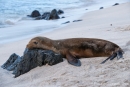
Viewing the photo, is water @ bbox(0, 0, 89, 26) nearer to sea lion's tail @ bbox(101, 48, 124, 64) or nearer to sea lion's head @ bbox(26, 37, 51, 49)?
sea lion's head @ bbox(26, 37, 51, 49)

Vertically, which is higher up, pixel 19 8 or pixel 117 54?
pixel 19 8

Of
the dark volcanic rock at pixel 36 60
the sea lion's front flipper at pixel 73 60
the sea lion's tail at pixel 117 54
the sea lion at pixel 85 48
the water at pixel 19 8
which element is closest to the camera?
the sea lion's front flipper at pixel 73 60

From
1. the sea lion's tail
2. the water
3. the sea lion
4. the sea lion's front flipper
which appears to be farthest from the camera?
the water

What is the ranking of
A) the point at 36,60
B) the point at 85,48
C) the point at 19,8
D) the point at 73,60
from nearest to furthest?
the point at 73,60
the point at 36,60
the point at 85,48
the point at 19,8

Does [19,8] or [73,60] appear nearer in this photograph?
[73,60]

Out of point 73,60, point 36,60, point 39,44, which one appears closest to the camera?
point 73,60

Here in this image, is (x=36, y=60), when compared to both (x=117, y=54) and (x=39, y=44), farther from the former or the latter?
(x=117, y=54)

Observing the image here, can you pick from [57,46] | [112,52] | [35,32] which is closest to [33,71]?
[57,46]

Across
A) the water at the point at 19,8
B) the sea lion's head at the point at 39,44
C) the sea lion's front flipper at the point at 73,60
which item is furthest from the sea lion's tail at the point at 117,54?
the water at the point at 19,8

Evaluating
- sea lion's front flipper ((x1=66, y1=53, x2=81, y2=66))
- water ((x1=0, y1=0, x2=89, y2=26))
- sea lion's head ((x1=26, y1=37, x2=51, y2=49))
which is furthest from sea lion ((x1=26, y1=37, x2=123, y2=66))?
water ((x1=0, y1=0, x2=89, y2=26))

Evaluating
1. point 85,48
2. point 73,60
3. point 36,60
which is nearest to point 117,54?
point 85,48

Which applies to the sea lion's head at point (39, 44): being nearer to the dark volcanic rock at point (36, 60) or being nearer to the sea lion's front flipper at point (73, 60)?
the dark volcanic rock at point (36, 60)

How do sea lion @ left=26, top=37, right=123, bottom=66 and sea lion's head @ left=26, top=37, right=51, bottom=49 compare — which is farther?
sea lion's head @ left=26, top=37, right=51, bottom=49

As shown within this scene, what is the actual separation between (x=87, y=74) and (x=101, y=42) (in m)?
1.16
